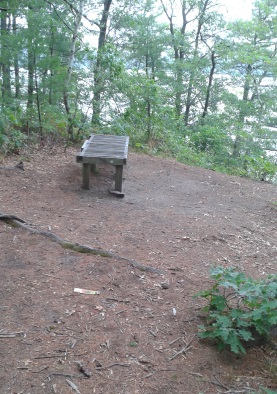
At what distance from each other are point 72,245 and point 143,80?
279 inches

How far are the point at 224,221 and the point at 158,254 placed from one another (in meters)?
1.70

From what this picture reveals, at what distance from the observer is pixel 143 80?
9.54 metres

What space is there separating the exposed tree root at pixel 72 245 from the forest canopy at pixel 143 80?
9.23 feet

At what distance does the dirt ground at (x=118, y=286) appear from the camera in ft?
6.53

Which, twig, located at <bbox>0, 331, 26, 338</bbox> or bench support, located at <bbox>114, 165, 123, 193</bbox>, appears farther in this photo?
bench support, located at <bbox>114, 165, 123, 193</bbox>

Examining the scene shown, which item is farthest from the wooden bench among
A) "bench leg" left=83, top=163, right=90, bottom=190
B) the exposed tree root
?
the exposed tree root

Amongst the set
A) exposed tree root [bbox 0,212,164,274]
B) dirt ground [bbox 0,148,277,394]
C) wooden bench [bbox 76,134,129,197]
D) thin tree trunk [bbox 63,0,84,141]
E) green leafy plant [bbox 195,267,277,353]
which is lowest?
dirt ground [bbox 0,148,277,394]

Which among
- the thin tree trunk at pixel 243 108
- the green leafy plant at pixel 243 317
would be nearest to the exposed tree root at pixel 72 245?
the green leafy plant at pixel 243 317

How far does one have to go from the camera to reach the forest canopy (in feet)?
24.0

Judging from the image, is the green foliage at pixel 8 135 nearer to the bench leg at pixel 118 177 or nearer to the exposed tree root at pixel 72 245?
the bench leg at pixel 118 177

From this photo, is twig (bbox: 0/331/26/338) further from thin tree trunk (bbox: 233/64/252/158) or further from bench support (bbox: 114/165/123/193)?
thin tree trunk (bbox: 233/64/252/158)

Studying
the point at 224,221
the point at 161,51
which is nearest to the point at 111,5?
the point at 161,51

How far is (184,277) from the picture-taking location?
318 cm

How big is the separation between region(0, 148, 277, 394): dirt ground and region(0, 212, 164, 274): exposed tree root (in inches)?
2.2
